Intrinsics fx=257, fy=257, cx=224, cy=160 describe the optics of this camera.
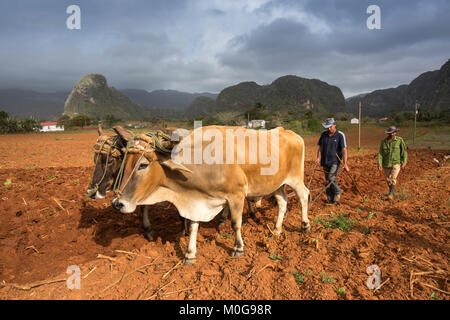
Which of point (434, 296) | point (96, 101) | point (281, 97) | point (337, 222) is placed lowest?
point (434, 296)

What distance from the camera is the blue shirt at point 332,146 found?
5797 millimetres

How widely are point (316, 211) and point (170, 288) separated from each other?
12.0ft

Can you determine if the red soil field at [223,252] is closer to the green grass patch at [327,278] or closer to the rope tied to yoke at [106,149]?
the green grass patch at [327,278]

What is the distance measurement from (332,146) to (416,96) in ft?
467

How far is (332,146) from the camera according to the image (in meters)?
5.84

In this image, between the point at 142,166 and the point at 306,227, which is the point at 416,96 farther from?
the point at 142,166

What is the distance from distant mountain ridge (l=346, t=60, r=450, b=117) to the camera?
8125cm

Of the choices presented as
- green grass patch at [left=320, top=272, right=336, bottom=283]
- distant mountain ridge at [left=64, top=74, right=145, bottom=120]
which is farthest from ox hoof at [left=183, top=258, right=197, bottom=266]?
distant mountain ridge at [left=64, top=74, right=145, bottom=120]

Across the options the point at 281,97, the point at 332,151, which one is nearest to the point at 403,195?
the point at 332,151

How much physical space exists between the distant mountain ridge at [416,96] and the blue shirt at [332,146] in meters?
79.4

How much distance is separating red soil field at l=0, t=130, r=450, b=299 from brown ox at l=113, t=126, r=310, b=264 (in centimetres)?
49

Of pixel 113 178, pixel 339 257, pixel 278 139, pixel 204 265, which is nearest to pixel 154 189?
pixel 113 178

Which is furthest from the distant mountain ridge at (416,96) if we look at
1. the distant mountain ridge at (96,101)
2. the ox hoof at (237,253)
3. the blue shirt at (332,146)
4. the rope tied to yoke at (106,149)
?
the distant mountain ridge at (96,101)

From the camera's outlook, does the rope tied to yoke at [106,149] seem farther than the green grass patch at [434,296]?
Yes
